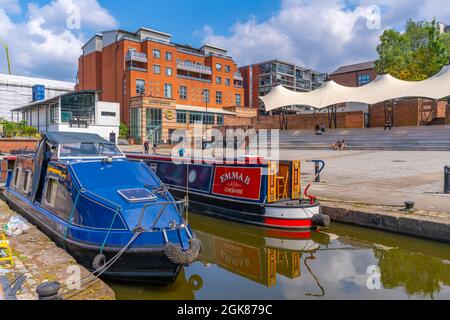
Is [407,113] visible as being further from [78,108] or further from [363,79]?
[363,79]

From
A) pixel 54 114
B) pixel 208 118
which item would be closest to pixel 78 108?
pixel 54 114

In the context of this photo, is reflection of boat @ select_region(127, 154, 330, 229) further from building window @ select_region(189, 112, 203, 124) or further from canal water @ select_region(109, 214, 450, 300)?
building window @ select_region(189, 112, 203, 124)

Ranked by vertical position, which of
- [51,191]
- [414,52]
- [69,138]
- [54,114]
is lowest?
[51,191]

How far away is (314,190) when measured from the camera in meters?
11.3

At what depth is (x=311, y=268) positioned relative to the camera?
6.28 metres

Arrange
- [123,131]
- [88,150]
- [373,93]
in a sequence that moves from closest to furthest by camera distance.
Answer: [88,150], [373,93], [123,131]

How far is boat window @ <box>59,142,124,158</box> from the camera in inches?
268

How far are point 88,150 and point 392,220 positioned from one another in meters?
6.79

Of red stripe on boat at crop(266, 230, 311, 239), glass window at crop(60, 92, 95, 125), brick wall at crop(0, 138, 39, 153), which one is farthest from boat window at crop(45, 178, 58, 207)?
glass window at crop(60, 92, 95, 125)

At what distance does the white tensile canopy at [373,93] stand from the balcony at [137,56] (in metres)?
17.8

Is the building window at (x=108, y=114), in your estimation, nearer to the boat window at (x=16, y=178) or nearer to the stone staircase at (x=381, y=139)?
the stone staircase at (x=381, y=139)

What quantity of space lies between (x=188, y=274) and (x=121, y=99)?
45.2m
